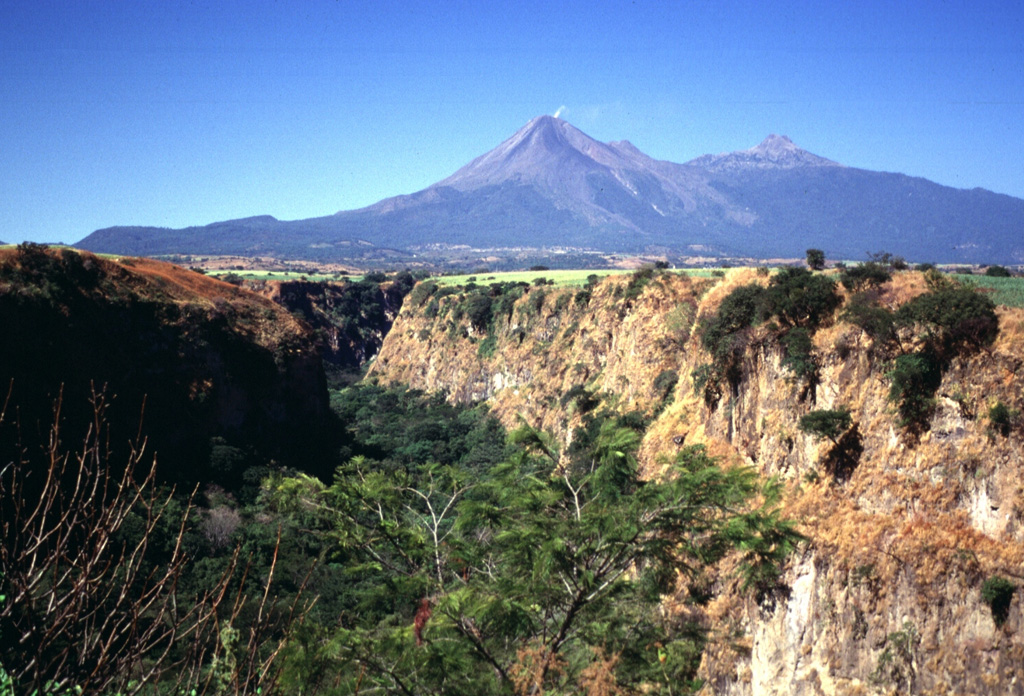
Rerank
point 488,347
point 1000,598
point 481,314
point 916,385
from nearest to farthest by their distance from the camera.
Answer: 1. point 1000,598
2. point 916,385
3. point 488,347
4. point 481,314

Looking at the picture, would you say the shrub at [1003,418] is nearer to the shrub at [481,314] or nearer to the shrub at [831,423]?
the shrub at [831,423]

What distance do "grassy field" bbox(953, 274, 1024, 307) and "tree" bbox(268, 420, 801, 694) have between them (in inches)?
381

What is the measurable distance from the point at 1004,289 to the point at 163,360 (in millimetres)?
36538

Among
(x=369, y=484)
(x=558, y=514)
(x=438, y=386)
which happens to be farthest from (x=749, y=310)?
(x=438, y=386)

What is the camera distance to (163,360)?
119 feet

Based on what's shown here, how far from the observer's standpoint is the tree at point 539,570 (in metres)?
10.2

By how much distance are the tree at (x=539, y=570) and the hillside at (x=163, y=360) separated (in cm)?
2112

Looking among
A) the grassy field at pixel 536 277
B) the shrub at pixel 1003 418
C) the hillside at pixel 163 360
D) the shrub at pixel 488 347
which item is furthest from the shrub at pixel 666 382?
the shrub at pixel 488 347

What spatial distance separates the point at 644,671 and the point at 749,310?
15060 millimetres

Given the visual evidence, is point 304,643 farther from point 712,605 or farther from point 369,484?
point 712,605

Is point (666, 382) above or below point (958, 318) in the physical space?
below

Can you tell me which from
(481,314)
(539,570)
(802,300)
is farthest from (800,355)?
(481,314)

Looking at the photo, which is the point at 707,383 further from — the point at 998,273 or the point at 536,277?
the point at 536,277

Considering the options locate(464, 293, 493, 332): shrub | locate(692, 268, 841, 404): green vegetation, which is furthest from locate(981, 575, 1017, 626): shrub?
locate(464, 293, 493, 332): shrub
